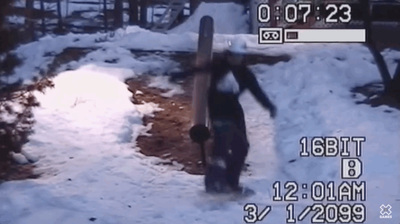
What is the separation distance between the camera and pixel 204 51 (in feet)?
20.0

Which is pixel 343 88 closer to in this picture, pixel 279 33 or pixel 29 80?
pixel 279 33

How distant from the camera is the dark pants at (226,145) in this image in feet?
20.0

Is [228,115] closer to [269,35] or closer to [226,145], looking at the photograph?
[226,145]

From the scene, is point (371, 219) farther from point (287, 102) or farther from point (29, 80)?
point (29, 80)

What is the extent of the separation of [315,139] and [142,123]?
34 centimetres

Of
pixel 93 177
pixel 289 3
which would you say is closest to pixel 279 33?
pixel 289 3

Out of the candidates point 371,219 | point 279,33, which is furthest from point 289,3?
point 371,219

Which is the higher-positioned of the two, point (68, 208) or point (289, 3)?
point (289, 3)

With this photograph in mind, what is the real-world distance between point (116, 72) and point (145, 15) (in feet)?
0.41

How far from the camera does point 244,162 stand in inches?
240
